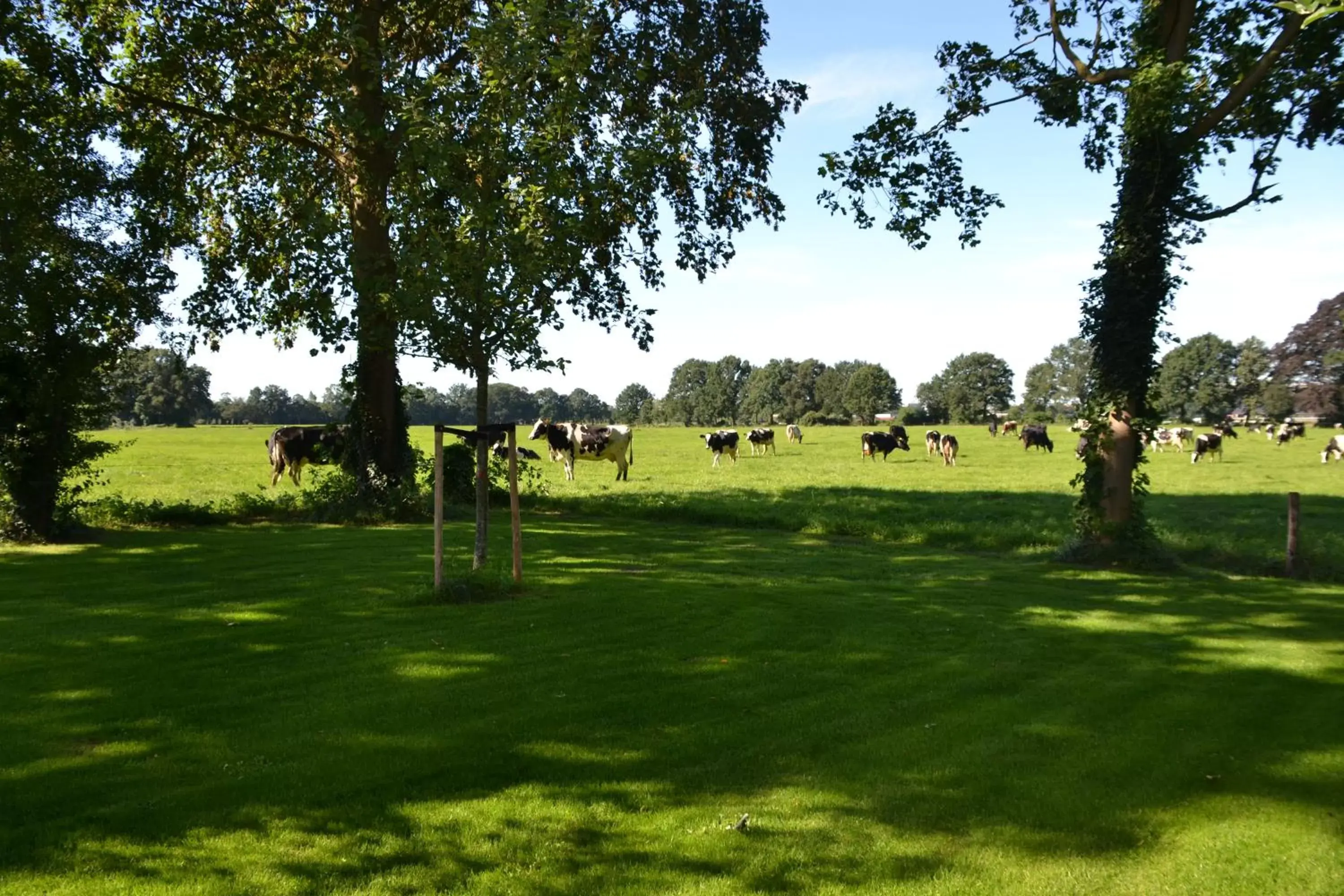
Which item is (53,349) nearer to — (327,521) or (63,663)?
(327,521)

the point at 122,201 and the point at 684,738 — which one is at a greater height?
the point at 122,201

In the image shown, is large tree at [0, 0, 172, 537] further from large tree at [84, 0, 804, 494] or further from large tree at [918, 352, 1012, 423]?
large tree at [918, 352, 1012, 423]

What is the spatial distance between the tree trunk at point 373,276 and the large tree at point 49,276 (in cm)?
451

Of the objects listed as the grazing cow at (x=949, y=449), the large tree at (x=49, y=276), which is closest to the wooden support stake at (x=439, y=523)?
the large tree at (x=49, y=276)

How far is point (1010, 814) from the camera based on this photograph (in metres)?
5.66

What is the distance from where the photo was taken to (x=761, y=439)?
5709 cm

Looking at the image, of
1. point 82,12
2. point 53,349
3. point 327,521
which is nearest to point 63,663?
point 53,349

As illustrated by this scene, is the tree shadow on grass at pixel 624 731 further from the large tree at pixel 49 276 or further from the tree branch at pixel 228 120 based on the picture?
the tree branch at pixel 228 120

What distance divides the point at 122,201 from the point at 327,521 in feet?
24.7

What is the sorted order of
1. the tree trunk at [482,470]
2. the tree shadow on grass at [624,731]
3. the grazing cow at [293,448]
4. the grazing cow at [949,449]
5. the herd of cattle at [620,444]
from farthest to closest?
the grazing cow at [949,449] → the grazing cow at [293,448] → the herd of cattle at [620,444] → the tree trunk at [482,470] → the tree shadow on grass at [624,731]

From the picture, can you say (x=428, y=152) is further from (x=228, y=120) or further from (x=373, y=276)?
(x=228, y=120)

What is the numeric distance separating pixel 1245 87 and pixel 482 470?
13.6 metres

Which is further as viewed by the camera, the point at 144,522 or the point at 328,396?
the point at 328,396

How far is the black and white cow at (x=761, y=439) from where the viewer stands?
185 feet
